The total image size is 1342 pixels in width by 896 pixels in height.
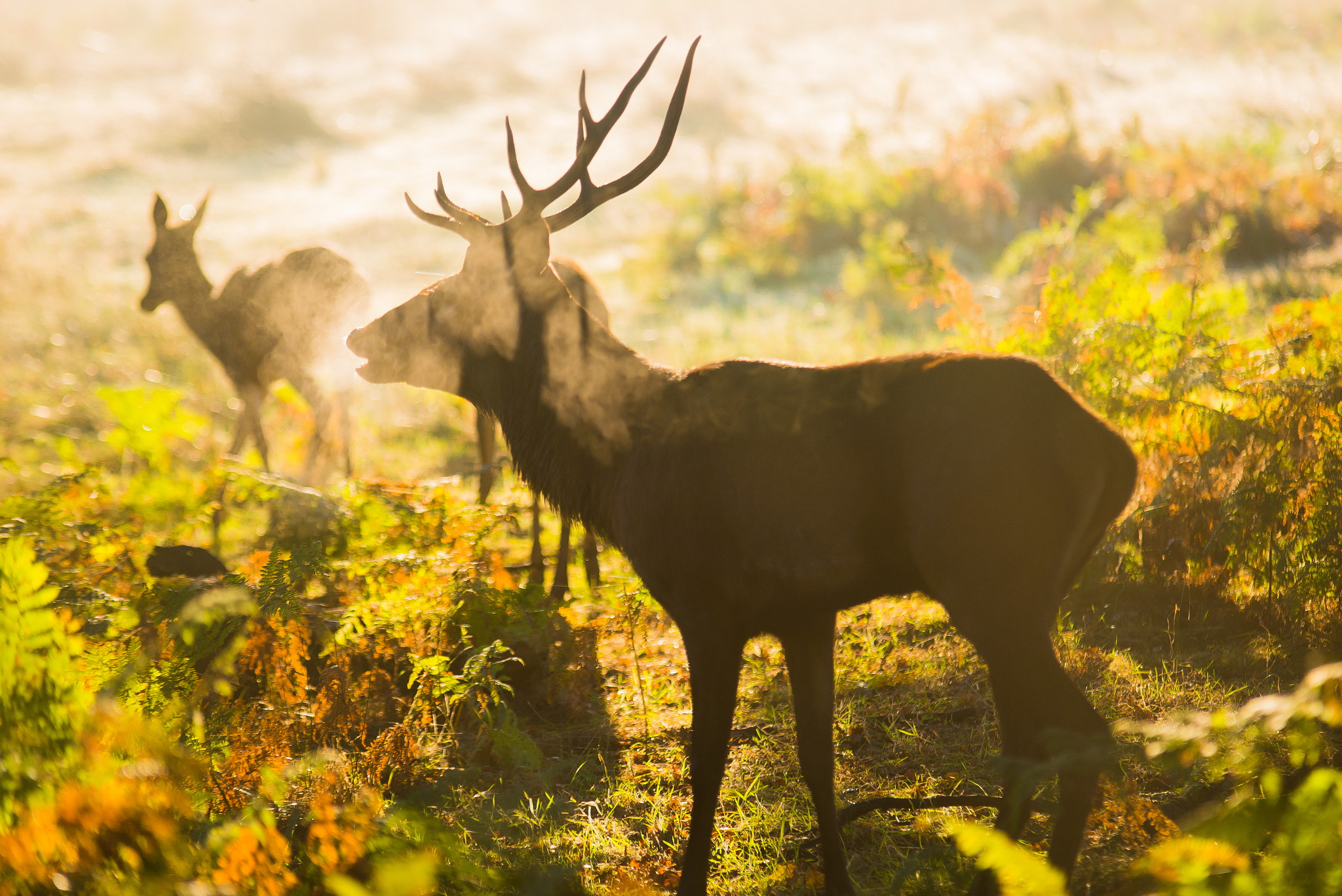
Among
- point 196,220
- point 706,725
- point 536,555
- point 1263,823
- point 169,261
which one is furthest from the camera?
point 169,261

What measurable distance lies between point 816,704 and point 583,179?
8.77 feet

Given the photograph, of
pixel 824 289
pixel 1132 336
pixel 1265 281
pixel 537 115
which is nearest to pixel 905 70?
pixel 537 115

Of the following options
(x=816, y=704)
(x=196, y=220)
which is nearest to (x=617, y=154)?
(x=196, y=220)

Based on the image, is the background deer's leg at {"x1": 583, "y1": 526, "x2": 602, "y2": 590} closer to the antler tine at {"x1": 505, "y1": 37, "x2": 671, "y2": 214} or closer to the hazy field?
the hazy field

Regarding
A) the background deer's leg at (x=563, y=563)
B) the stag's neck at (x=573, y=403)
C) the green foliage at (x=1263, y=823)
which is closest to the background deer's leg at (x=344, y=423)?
the background deer's leg at (x=563, y=563)

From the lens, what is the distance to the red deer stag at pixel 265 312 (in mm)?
9062

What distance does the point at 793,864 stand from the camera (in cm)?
351

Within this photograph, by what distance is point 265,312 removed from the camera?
9.16m

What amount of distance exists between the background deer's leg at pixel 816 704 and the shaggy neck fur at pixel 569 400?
0.95 meters

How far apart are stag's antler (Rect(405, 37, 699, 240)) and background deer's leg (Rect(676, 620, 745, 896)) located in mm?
2011

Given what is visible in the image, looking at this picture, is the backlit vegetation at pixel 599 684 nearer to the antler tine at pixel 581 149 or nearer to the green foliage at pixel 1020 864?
the green foliage at pixel 1020 864

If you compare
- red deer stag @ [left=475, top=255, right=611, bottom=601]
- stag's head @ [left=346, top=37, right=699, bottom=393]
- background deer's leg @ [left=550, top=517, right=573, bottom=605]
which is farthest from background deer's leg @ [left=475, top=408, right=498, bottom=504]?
stag's head @ [left=346, top=37, right=699, bottom=393]

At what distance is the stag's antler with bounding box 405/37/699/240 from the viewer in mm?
4156

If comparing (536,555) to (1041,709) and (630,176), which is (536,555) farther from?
(1041,709)
